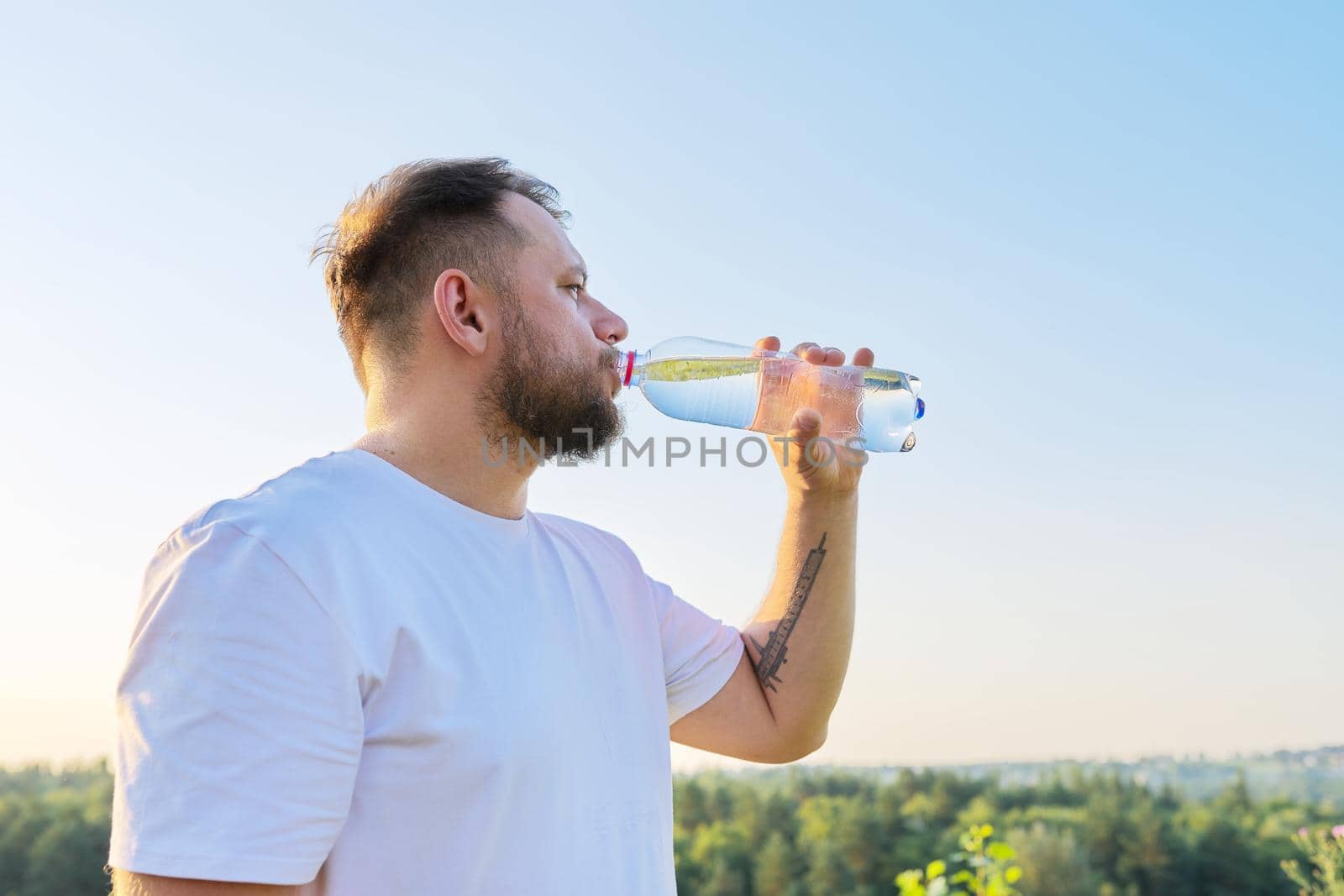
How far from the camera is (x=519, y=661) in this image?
1.53m

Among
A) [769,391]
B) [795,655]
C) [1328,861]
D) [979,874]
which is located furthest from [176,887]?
[1328,861]

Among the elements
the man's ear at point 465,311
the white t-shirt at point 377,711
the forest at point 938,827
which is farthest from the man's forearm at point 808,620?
the forest at point 938,827

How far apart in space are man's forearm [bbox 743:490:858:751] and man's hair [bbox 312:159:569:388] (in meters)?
0.80

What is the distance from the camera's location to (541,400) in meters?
1.85

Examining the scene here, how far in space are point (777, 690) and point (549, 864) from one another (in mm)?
784

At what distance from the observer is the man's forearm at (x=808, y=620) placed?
2119 millimetres

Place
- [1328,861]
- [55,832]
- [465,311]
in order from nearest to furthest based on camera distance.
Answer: [465,311] < [1328,861] < [55,832]

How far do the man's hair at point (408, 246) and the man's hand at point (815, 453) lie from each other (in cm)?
61

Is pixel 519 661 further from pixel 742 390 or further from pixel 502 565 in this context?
pixel 742 390

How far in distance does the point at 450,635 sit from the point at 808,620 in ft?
2.98

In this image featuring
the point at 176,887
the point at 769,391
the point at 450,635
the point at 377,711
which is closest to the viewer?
the point at 176,887

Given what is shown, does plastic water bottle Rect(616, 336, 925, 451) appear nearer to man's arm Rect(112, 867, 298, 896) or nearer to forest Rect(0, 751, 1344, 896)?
man's arm Rect(112, 867, 298, 896)

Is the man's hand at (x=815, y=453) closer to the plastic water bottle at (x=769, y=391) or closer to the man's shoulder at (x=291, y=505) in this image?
the plastic water bottle at (x=769, y=391)

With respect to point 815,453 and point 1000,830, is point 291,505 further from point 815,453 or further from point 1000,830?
point 1000,830
